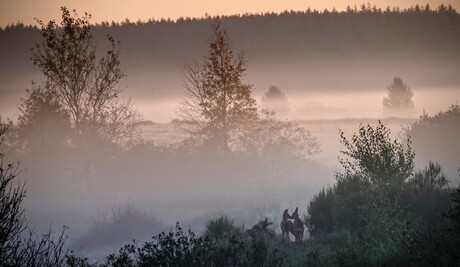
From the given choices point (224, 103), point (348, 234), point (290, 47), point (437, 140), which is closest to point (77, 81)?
point (224, 103)

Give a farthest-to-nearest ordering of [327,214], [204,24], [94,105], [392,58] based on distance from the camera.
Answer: [392,58] < [204,24] < [94,105] < [327,214]

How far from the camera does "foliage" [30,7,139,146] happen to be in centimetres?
3225

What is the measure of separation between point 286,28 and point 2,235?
140534 mm

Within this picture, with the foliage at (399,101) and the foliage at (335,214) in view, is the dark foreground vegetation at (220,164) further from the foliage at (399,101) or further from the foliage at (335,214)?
the foliage at (399,101)

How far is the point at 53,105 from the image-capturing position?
32719 millimetres

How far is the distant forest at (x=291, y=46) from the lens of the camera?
14512 cm

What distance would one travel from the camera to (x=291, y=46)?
151 m

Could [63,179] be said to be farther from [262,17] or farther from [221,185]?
[262,17]

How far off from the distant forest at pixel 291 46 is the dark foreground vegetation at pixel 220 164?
96.5 metres

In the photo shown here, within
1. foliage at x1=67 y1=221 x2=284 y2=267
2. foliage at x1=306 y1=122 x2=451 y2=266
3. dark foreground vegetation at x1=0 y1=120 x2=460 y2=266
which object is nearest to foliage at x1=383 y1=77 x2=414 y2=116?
dark foreground vegetation at x1=0 y1=120 x2=460 y2=266

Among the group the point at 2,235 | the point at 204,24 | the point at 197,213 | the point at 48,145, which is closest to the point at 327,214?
the point at 197,213

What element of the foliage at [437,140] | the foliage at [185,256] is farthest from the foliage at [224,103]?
the foliage at [185,256]

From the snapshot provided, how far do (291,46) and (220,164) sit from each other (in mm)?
116705

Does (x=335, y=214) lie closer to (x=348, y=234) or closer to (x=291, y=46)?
(x=348, y=234)
